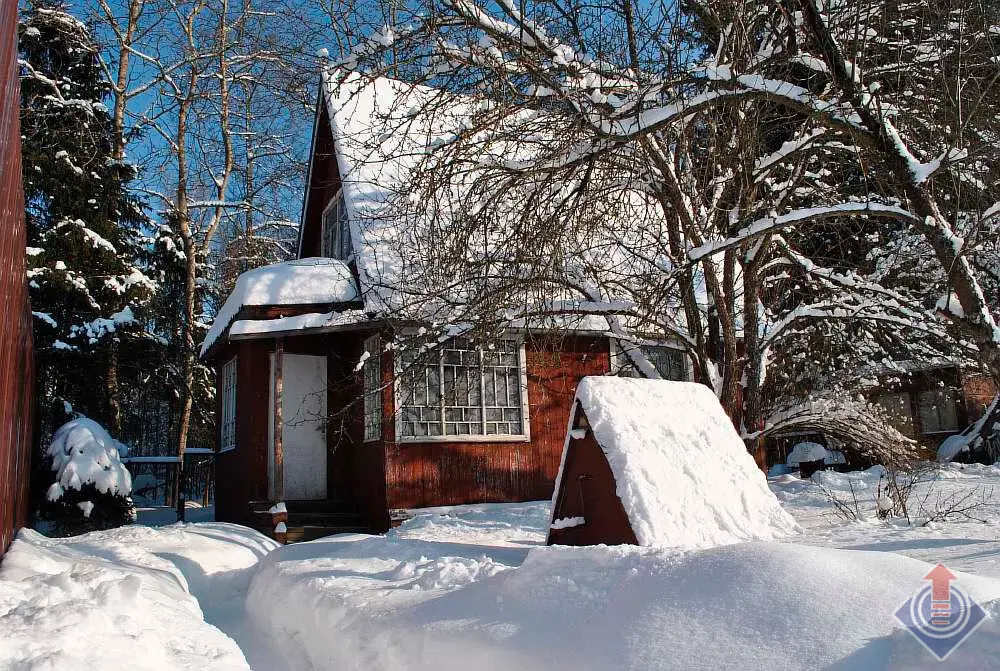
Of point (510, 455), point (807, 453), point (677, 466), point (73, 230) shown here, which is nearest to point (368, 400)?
point (510, 455)

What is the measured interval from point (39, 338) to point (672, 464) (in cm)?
1613

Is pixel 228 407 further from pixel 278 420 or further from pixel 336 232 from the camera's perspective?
pixel 336 232

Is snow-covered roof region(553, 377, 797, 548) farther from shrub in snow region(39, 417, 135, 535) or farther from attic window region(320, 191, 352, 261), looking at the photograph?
shrub in snow region(39, 417, 135, 535)

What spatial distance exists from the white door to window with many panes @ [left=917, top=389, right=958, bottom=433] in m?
16.1

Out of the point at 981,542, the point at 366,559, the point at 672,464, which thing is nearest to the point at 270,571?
the point at 366,559

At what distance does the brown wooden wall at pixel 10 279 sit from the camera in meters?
4.97

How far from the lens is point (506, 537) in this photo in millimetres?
9969

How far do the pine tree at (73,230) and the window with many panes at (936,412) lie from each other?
20.6 meters

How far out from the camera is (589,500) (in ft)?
24.3

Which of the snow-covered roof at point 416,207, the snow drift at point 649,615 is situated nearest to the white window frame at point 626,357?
the snow-covered roof at point 416,207

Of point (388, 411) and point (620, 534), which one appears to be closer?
point (620, 534)

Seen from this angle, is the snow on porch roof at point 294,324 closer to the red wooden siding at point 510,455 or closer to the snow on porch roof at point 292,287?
the snow on porch roof at point 292,287

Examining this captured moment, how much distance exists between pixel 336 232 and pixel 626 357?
7513 millimetres

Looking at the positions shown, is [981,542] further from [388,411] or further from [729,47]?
[388,411]
